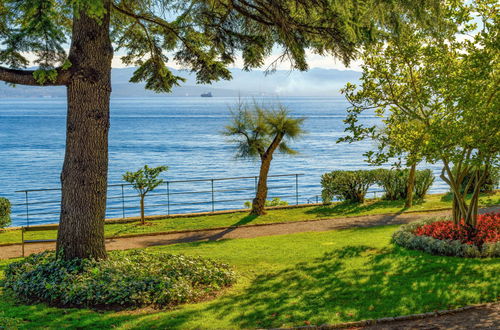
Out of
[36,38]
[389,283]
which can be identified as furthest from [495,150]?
[36,38]

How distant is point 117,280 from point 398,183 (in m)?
13.2

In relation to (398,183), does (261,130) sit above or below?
above

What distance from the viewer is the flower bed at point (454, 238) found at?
1059cm

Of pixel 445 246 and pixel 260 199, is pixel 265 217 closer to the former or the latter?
pixel 260 199

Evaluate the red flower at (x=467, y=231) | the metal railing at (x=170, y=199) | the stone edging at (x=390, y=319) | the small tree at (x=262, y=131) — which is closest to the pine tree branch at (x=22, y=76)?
the stone edging at (x=390, y=319)

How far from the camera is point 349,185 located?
1953 centimetres

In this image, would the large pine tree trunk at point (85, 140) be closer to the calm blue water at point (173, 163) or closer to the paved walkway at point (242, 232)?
the paved walkway at point (242, 232)

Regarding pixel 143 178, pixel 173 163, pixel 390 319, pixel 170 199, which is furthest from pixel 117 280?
pixel 173 163

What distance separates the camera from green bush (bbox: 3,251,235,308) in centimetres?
817

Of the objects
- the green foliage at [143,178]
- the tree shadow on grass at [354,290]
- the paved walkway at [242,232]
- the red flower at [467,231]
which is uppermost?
the green foliage at [143,178]

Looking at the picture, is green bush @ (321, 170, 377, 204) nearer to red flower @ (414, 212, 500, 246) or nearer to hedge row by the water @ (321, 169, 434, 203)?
hedge row by the water @ (321, 169, 434, 203)

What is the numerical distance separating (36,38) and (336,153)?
2368 inches

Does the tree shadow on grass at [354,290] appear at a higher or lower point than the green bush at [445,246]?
lower

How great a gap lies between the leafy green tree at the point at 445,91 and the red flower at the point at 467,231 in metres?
0.31
